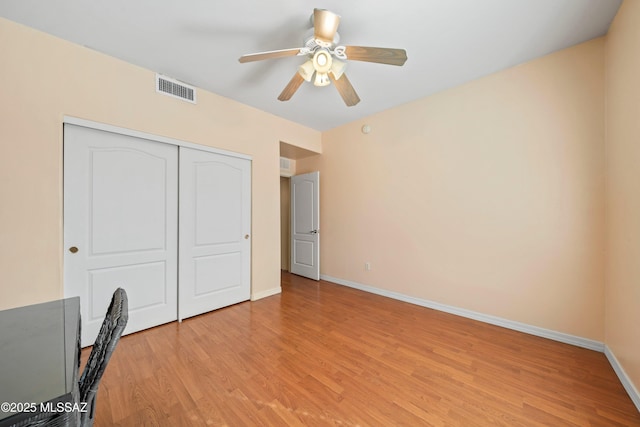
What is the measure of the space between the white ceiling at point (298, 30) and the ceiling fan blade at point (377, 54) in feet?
1.04

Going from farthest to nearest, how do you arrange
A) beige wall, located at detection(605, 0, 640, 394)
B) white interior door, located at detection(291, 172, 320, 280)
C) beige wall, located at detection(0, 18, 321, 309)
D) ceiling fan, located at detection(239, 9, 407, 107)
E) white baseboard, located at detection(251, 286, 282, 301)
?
white interior door, located at detection(291, 172, 320, 280) → white baseboard, located at detection(251, 286, 282, 301) → beige wall, located at detection(0, 18, 321, 309) → ceiling fan, located at detection(239, 9, 407, 107) → beige wall, located at detection(605, 0, 640, 394)

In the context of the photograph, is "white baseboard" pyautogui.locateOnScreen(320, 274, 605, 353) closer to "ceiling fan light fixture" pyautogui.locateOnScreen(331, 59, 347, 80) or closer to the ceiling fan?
the ceiling fan

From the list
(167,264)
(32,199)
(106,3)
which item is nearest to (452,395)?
(167,264)

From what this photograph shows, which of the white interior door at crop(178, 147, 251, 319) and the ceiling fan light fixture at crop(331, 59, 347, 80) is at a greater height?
the ceiling fan light fixture at crop(331, 59, 347, 80)

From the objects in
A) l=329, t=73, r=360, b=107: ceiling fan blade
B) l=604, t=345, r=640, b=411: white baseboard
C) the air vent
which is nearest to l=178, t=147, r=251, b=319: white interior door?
the air vent

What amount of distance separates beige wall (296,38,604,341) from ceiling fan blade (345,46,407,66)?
1.55 m

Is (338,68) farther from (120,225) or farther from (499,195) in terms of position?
(120,225)

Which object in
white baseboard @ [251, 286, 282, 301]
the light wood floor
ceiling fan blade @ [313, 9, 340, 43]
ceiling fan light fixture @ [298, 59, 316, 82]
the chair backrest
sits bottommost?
the light wood floor

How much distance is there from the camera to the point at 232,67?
95.0 inches

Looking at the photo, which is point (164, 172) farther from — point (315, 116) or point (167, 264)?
point (315, 116)

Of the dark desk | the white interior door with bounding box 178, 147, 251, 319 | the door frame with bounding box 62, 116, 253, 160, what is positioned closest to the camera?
the dark desk

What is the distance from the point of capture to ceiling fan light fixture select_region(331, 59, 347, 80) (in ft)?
6.38

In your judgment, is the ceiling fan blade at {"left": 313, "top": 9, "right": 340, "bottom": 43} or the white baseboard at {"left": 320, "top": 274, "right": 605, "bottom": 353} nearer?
the ceiling fan blade at {"left": 313, "top": 9, "right": 340, "bottom": 43}

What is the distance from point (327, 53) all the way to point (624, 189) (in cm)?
237
